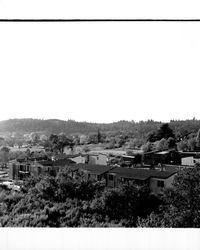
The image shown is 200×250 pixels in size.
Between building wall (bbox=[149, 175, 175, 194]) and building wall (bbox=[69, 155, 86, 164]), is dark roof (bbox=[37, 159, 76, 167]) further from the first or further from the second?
building wall (bbox=[149, 175, 175, 194])

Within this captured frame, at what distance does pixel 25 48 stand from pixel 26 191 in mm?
1337

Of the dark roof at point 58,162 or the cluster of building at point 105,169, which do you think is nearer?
the cluster of building at point 105,169

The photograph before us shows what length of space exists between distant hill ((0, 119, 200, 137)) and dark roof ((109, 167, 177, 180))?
33cm

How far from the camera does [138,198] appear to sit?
246 cm

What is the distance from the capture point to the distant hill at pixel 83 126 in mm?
2506

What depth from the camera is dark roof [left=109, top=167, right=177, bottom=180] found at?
8.11ft

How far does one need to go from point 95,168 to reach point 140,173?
0.42 meters

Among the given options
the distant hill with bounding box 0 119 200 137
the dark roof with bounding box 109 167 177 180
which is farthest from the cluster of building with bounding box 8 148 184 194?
the distant hill with bounding box 0 119 200 137

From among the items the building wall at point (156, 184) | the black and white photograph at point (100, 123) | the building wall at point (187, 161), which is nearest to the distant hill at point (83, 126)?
the black and white photograph at point (100, 123)

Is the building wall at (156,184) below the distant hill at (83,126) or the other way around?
below

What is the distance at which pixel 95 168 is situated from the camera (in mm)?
2574

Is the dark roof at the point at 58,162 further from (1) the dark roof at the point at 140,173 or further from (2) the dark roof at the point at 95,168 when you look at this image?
(1) the dark roof at the point at 140,173
